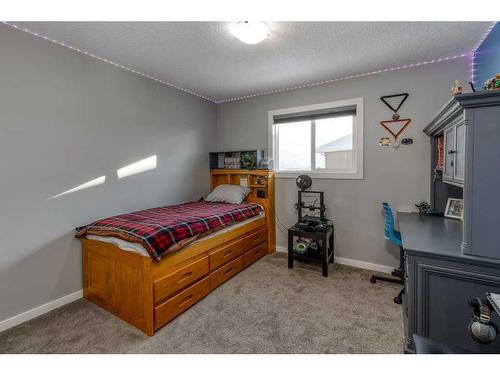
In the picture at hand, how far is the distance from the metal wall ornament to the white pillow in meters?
1.91

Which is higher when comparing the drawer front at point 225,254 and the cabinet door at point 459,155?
the cabinet door at point 459,155

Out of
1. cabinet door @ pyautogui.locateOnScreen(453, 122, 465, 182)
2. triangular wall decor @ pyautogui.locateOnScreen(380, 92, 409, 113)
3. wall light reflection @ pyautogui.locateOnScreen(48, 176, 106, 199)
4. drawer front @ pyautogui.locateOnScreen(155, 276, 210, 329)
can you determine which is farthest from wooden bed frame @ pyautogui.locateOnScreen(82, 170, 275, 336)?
triangular wall decor @ pyautogui.locateOnScreen(380, 92, 409, 113)

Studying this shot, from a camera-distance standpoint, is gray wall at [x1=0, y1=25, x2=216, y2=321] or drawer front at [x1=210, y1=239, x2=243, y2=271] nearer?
gray wall at [x1=0, y1=25, x2=216, y2=321]

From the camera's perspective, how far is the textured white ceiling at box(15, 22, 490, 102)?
6.34 ft

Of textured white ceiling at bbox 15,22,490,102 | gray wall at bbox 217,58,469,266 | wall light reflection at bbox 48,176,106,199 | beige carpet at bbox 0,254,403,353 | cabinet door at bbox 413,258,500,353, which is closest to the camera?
cabinet door at bbox 413,258,500,353

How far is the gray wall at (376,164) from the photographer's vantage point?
2.62 metres

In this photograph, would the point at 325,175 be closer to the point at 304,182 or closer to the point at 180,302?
the point at 304,182

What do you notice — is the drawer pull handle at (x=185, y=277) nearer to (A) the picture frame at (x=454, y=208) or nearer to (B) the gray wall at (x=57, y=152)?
(B) the gray wall at (x=57, y=152)

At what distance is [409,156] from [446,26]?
4.13ft

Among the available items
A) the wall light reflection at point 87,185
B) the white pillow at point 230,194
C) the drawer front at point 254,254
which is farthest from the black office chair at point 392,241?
the wall light reflection at point 87,185

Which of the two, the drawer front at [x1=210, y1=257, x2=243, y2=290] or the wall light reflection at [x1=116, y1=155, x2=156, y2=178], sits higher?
the wall light reflection at [x1=116, y1=155, x2=156, y2=178]

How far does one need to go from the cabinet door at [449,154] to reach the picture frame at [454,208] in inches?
19.8

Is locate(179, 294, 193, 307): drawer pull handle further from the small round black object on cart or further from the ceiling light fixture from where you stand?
the ceiling light fixture

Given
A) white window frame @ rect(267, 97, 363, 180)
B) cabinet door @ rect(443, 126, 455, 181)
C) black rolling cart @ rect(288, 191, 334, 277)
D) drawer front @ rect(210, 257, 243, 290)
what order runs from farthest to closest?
white window frame @ rect(267, 97, 363, 180) < black rolling cart @ rect(288, 191, 334, 277) < drawer front @ rect(210, 257, 243, 290) < cabinet door @ rect(443, 126, 455, 181)
